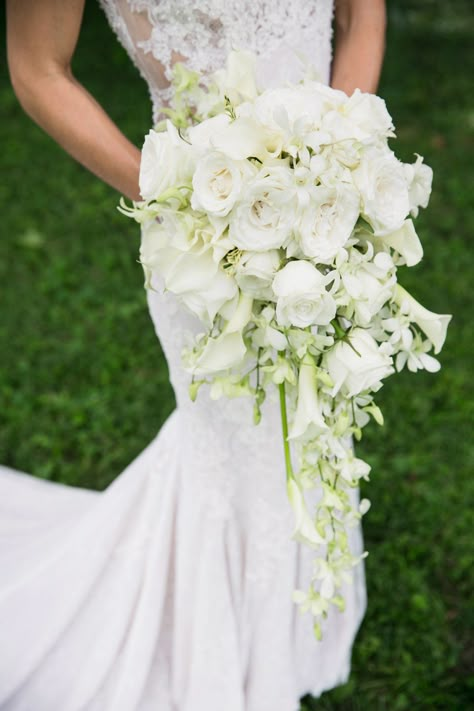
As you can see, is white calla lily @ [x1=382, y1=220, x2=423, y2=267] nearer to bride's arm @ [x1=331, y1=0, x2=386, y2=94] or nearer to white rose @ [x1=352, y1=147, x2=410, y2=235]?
white rose @ [x1=352, y1=147, x2=410, y2=235]

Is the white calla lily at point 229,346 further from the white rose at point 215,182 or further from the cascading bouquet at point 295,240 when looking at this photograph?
the white rose at point 215,182

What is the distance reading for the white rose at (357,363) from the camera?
1.75 metres

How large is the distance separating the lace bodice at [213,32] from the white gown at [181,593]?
0.63m

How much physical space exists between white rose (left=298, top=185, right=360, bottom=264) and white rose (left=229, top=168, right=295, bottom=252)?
0.04 meters

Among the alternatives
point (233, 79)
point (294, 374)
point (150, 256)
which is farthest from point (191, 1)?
point (294, 374)

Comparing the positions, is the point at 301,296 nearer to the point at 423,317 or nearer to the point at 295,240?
the point at 295,240

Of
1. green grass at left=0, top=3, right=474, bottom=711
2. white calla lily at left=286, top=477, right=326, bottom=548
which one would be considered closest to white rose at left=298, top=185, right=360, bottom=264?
white calla lily at left=286, top=477, right=326, bottom=548

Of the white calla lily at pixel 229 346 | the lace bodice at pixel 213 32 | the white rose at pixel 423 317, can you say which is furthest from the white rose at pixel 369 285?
the lace bodice at pixel 213 32

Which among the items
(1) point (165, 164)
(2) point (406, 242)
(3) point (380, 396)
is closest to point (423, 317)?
(2) point (406, 242)

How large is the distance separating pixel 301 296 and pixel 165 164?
0.38 metres

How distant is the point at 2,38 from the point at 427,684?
8052 millimetres

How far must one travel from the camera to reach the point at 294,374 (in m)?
1.87

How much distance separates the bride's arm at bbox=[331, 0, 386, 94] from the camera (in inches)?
94.4

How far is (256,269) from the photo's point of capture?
1.69 metres
